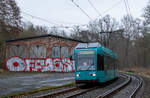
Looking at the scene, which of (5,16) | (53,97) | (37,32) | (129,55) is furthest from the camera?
(129,55)

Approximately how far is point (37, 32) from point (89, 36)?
17590 mm

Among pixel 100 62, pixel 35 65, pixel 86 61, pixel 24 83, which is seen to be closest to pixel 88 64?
pixel 86 61

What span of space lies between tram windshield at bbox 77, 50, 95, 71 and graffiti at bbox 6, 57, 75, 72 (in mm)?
18315

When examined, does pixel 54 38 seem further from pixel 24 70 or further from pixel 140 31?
pixel 140 31

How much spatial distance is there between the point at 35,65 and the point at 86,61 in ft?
64.7

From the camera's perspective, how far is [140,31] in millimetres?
51469

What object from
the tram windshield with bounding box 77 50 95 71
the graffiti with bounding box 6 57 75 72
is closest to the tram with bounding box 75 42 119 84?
the tram windshield with bounding box 77 50 95 71

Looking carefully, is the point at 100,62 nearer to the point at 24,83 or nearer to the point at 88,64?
the point at 88,64

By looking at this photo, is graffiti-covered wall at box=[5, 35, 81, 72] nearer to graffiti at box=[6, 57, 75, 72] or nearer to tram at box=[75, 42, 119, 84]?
graffiti at box=[6, 57, 75, 72]

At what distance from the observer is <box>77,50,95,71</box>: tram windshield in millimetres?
15219

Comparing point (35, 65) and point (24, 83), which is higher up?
point (35, 65)

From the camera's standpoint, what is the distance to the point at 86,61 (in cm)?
1527

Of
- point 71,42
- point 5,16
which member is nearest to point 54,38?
point 71,42

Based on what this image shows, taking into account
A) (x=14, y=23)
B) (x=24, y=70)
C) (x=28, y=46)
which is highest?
(x=14, y=23)
